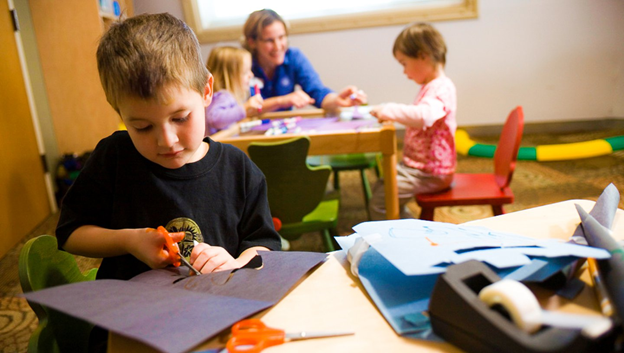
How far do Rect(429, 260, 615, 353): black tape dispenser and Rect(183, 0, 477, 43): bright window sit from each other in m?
3.31

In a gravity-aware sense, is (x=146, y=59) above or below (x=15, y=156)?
above

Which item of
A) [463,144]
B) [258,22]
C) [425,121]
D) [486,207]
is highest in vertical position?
[258,22]

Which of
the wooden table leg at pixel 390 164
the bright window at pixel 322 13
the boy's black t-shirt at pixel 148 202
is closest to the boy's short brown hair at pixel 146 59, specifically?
the boy's black t-shirt at pixel 148 202

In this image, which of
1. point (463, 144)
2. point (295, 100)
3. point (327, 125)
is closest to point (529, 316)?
point (327, 125)

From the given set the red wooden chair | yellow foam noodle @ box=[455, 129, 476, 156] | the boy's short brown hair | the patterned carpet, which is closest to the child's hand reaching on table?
the red wooden chair

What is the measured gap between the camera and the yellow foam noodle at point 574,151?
9.53 ft

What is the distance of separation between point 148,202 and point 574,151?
3001 millimetres

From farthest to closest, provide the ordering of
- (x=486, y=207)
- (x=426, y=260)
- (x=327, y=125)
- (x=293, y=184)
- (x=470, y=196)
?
1. (x=486, y=207)
2. (x=327, y=125)
3. (x=470, y=196)
4. (x=293, y=184)
5. (x=426, y=260)

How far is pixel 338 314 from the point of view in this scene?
0.47 meters

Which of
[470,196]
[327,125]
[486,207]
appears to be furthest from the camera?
[486,207]

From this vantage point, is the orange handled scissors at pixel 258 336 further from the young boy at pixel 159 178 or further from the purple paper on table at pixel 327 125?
the purple paper on table at pixel 327 125

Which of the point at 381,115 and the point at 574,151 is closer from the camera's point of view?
the point at 381,115

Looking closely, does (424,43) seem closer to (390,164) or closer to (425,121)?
(425,121)

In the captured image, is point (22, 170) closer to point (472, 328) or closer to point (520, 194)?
point (472, 328)
